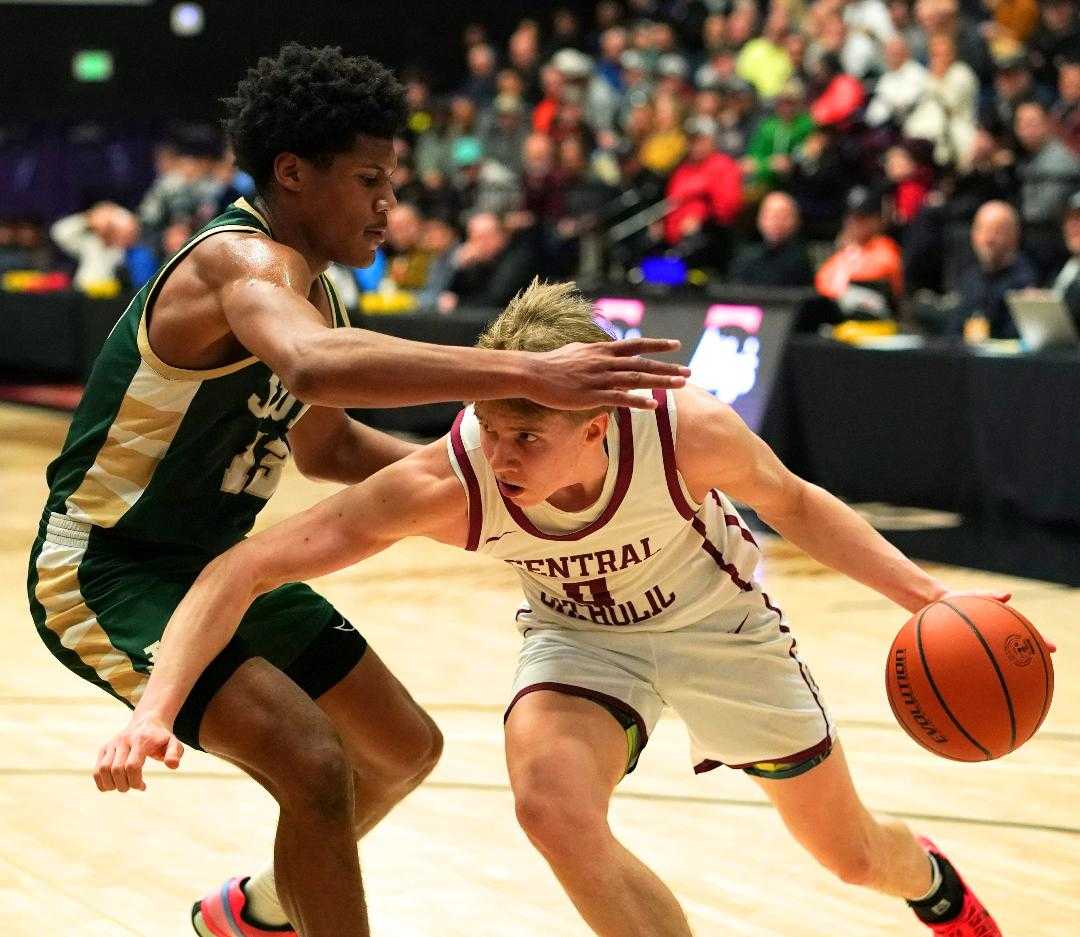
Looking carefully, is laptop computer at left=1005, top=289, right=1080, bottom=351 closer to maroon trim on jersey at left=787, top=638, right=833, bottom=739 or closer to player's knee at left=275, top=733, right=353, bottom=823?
maroon trim on jersey at left=787, top=638, right=833, bottom=739

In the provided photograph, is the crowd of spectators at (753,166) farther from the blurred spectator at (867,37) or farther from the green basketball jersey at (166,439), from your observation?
the green basketball jersey at (166,439)

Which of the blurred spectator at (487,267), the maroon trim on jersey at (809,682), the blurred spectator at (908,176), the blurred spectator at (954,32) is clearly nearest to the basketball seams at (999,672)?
the maroon trim on jersey at (809,682)

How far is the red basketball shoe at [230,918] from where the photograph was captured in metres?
3.67

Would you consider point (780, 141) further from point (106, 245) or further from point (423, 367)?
point (423, 367)

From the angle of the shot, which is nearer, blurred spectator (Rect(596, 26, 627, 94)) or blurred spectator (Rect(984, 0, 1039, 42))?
blurred spectator (Rect(984, 0, 1039, 42))

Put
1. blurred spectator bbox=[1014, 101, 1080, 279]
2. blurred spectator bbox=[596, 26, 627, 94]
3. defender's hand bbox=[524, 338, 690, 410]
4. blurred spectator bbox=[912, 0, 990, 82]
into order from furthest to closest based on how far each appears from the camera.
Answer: blurred spectator bbox=[596, 26, 627, 94] → blurred spectator bbox=[912, 0, 990, 82] → blurred spectator bbox=[1014, 101, 1080, 279] → defender's hand bbox=[524, 338, 690, 410]

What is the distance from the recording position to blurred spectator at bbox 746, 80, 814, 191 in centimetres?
1361

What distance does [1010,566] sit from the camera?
781cm

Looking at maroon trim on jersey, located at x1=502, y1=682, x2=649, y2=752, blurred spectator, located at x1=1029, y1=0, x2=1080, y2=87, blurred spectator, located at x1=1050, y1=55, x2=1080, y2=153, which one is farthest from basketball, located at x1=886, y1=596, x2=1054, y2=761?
blurred spectator, located at x1=1029, y1=0, x2=1080, y2=87

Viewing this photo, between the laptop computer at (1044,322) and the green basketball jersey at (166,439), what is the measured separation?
5.85m

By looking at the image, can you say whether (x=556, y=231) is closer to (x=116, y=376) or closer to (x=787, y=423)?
(x=787, y=423)

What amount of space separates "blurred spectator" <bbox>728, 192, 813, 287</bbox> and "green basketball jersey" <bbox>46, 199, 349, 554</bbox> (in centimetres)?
Answer: 847

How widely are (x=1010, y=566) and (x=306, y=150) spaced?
536cm

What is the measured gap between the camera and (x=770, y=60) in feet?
50.9
